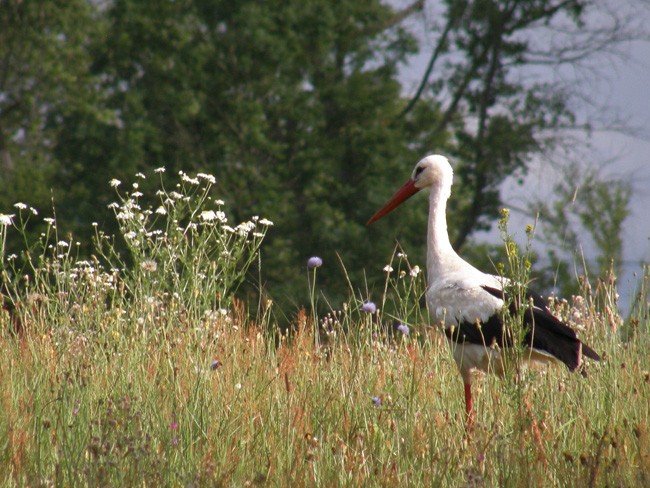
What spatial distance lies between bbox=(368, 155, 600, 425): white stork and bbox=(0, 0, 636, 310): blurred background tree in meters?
10.8

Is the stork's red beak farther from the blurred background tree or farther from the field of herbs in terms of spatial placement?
the blurred background tree

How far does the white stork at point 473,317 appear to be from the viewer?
18.1ft

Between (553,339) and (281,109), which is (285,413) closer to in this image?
(553,339)

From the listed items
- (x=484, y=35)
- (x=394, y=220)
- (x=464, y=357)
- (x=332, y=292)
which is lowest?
(x=464, y=357)

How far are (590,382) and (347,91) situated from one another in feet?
50.2

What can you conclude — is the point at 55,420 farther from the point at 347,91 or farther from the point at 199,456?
the point at 347,91

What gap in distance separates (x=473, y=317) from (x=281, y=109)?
1424 centimetres

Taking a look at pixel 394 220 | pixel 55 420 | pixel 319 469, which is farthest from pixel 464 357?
pixel 394 220

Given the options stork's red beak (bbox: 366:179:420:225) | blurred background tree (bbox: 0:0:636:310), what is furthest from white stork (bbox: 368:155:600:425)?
blurred background tree (bbox: 0:0:636:310)

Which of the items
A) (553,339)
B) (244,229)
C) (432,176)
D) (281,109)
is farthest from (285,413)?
(281,109)

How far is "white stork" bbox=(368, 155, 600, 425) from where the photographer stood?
5.52 m

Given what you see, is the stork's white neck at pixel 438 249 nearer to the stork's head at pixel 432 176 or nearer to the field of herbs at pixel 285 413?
the stork's head at pixel 432 176

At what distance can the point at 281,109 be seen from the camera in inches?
782

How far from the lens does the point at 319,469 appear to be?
3982 mm
